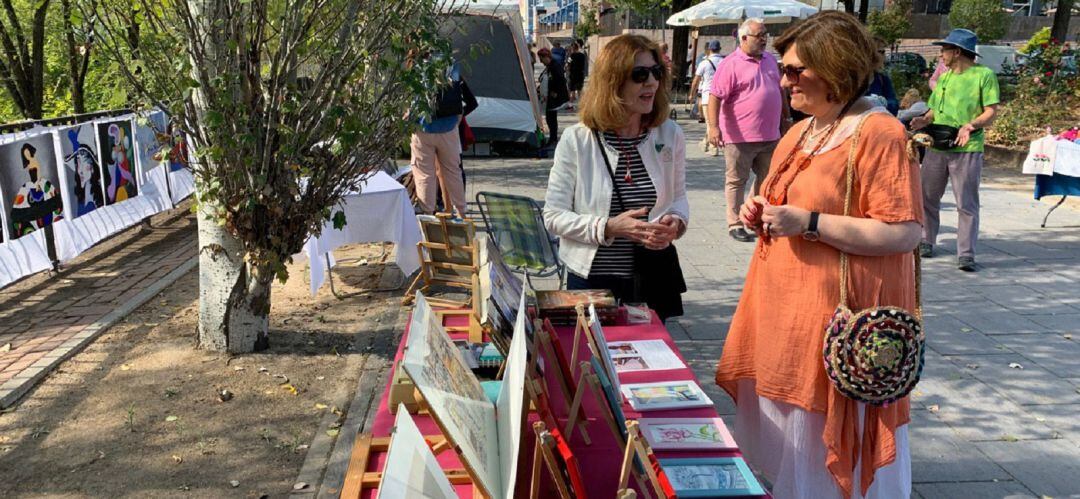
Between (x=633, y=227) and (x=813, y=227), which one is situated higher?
(x=813, y=227)

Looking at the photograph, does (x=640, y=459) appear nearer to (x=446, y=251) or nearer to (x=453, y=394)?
(x=453, y=394)

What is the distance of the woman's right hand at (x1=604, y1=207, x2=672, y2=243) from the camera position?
3148 mm

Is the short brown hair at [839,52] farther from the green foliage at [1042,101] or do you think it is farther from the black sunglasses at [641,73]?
the green foliage at [1042,101]

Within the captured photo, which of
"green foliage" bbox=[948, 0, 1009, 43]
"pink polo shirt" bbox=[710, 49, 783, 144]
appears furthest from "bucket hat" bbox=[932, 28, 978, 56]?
"green foliage" bbox=[948, 0, 1009, 43]

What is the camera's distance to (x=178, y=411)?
423cm

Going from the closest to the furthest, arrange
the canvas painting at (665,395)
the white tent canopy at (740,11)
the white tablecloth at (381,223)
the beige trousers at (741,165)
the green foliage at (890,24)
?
the canvas painting at (665,395), the white tablecloth at (381,223), the beige trousers at (741,165), the white tent canopy at (740,11), the green foliage at (890,24)

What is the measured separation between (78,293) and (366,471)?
566cm

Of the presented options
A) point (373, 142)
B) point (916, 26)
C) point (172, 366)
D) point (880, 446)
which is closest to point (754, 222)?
point (880, 446)

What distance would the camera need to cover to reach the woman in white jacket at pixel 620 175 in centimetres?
321

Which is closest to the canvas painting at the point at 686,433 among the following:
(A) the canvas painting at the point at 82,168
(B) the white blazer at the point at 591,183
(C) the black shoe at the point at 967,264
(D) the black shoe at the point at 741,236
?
(B) the white blazer at the point at 591,183

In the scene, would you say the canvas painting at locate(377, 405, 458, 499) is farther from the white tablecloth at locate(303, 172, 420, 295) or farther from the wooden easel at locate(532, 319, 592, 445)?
the white tablecloth at locate(303, 172, 420, 295)

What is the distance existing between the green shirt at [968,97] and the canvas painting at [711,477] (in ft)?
18.4

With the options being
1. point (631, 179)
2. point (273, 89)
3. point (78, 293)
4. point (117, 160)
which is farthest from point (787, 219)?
point (117, 160)

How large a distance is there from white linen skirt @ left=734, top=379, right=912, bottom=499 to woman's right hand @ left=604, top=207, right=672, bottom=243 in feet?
2.59
